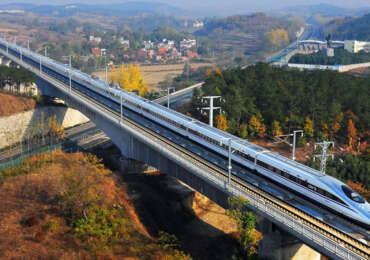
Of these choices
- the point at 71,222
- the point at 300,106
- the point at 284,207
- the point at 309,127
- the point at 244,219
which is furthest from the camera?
the point at 300,106

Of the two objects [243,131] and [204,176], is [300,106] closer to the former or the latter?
[243,131]

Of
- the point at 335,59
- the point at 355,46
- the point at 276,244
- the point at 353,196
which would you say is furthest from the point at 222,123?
the point at 355,46

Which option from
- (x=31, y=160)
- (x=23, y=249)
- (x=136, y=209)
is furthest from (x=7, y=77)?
Answer: (x=23, y=249)

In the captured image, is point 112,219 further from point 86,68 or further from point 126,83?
point 86,68

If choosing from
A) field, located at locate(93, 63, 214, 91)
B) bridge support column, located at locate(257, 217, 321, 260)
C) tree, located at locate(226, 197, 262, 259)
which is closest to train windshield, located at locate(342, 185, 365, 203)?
bridge support column, located at locate(257, 217, 321, 260)

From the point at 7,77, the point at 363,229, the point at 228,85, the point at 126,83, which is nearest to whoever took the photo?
the point at 363,229

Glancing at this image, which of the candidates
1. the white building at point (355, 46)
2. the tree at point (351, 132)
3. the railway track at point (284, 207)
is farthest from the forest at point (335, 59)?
the railway track at point (284, 207)

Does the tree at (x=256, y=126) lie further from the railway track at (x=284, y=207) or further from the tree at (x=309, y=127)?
the railway track at (x=284, y=207)
